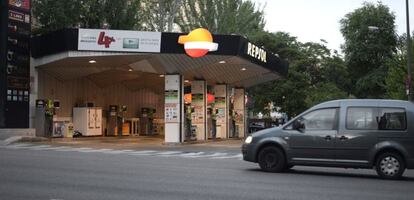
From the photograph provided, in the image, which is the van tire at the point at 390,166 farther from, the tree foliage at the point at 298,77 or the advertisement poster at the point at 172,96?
the tree foliage at the point at 298,77

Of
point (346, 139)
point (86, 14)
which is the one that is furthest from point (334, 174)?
point (86, 14)

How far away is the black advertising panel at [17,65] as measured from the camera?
30.7 m

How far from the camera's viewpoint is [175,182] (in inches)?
483

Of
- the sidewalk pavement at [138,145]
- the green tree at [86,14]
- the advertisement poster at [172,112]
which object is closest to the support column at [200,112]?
the sidewalk pavement at [138,145]

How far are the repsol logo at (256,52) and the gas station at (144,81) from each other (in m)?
0.06

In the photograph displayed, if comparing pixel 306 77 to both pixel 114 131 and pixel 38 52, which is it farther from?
pixel 38 52

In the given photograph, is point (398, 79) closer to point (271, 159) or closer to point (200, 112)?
point (200, 112)

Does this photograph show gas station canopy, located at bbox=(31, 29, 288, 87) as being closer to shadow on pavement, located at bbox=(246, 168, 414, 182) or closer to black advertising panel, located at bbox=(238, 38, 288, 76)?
black advertising panel, located at bbox=(238, 38, 288, 76)

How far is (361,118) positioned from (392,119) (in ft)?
2.40

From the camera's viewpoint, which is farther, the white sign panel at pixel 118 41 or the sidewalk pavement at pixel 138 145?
the white sign panel at pixel 118 41

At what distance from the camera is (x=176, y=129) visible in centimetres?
3189

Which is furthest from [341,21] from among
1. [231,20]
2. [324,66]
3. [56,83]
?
[56,83]

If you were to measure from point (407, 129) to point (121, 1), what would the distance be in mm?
30343

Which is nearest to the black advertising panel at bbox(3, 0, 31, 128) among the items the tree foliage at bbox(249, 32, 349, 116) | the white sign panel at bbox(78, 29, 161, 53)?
the white sign panel at bbox(78, 29, 161, 53)
